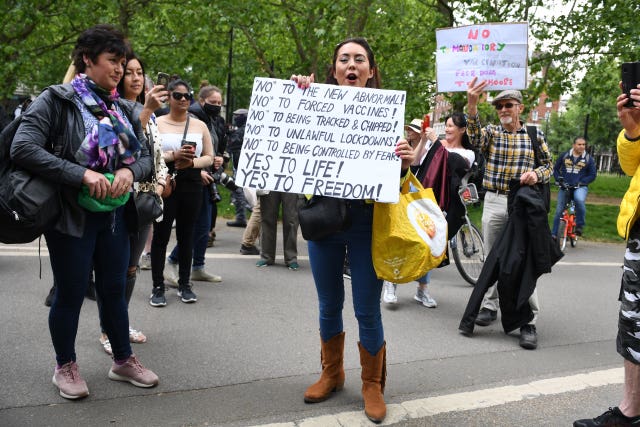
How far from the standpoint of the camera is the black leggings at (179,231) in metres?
5.04

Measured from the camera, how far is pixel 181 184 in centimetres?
513

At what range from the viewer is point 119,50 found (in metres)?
3.08

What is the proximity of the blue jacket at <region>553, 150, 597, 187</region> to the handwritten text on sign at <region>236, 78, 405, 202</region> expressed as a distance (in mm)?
8809

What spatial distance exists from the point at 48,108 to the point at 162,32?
1393 cm

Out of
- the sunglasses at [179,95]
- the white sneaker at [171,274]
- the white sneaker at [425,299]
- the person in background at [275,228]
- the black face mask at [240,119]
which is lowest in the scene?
the white sneaker at [425,299]

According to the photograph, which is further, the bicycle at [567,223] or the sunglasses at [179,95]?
the bicycle at [567,223]

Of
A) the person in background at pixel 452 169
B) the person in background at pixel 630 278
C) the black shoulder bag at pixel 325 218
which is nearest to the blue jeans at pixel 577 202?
the person in background at pixel 452 169

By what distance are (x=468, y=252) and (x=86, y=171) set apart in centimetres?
483

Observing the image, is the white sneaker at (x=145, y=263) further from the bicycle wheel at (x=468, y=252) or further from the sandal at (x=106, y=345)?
the bicycle wheel at (x=468, y=252)

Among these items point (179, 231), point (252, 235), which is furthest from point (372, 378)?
point (252, 235)

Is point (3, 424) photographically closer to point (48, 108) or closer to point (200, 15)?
point (48, 108)

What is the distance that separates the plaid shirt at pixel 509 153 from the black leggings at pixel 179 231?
8.04 ft

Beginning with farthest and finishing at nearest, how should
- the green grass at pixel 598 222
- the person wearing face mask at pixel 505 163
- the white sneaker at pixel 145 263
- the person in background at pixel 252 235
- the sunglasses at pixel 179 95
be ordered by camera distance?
the green grass at pixel 598 222
the person in background at pixel 252 235
the white sneaker at pixel 145 263
the sunglasses at pixel 179 95
the person wearing face mask at pixel 505 163

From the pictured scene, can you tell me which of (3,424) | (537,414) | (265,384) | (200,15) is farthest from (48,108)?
(200,15)
